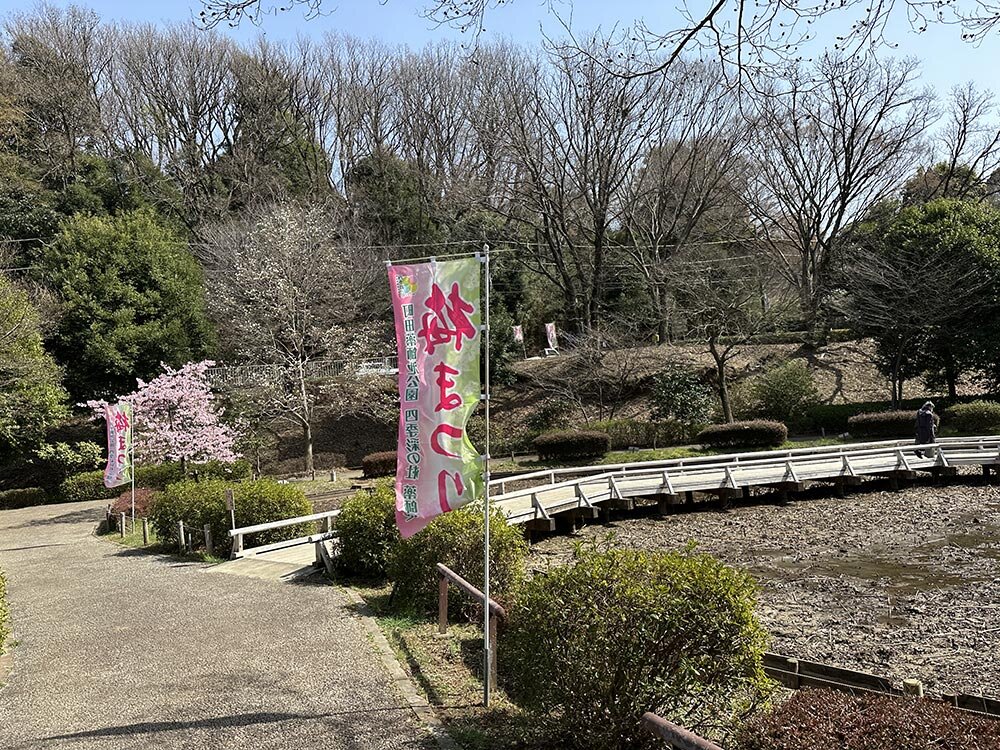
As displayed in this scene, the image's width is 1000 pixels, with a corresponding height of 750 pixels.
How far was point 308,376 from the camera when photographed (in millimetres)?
28938

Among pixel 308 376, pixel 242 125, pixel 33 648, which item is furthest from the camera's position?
pixel 242 125

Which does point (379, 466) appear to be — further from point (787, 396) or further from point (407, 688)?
point (407, 688)

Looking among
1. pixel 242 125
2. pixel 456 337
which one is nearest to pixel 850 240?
pixel 242 125

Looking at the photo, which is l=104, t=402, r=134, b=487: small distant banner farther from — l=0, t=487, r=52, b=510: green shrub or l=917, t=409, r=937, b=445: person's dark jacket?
l=917, t=409, r=937, b=445: person's dark jacket

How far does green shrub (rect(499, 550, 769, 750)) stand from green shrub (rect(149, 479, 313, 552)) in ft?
34.6

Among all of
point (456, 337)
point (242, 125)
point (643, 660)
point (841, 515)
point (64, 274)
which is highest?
point (242, 125)

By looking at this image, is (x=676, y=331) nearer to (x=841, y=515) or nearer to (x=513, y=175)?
(x=513, y=175)

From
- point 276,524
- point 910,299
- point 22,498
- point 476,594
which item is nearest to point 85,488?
point 22,498

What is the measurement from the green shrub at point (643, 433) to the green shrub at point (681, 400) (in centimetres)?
47

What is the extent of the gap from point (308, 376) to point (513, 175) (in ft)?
43.0

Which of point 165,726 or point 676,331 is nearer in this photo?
point 165,726

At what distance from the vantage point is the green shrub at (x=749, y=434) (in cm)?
2561

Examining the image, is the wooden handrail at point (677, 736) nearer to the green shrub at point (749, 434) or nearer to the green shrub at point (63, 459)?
the green shrub at point (749, 434)

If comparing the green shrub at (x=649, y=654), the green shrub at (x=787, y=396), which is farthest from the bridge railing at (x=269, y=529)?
the green shrub at (x=787, y=396)
